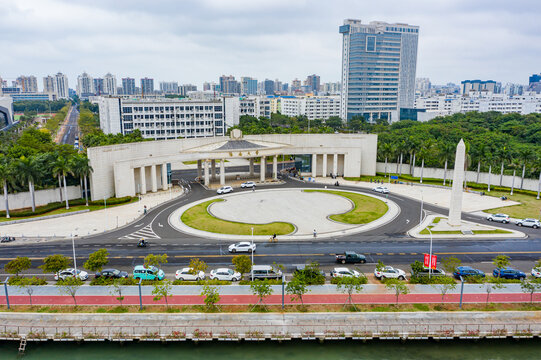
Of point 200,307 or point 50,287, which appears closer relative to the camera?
point 200,307

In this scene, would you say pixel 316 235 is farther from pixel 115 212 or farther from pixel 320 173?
pixel 320 173

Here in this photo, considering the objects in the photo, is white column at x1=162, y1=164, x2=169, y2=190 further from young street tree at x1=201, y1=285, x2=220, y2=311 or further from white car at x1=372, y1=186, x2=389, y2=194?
young street tree at x1=201, y1=285, x2=220, y2=311

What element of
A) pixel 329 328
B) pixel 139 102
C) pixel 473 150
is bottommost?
pixel 329 328

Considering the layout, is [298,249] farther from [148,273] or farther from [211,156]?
[211,156]

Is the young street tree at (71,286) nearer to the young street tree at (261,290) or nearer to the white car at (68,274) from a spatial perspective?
the white car at (68,274)

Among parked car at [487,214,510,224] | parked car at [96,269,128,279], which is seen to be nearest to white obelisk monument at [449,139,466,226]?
parked car at [487,214,510,224]

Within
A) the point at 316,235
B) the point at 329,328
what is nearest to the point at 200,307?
the point at 329,328

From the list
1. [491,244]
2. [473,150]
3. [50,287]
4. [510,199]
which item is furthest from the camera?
[473,150]
